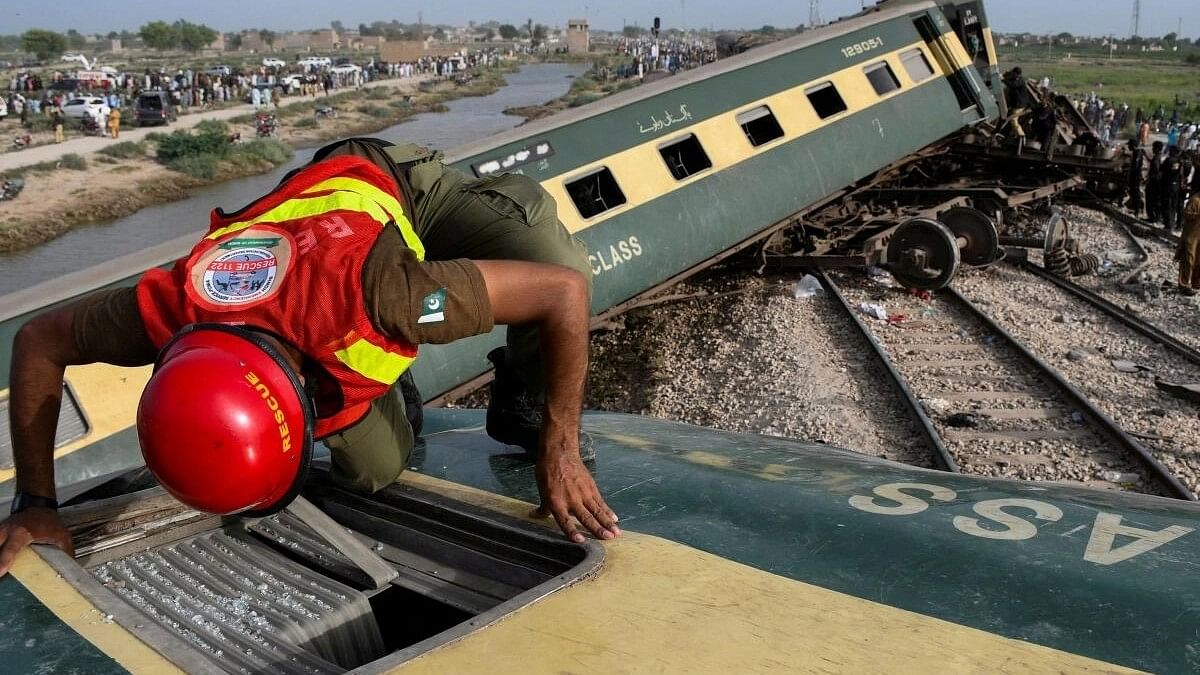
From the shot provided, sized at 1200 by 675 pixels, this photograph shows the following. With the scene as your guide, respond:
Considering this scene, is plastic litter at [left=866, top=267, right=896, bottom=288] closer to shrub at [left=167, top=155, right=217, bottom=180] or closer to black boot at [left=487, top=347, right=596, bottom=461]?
black boot at [left=487, top=347, right=596, bottom=461]

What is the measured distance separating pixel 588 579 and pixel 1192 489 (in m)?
6.05

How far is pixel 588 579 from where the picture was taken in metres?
2.17

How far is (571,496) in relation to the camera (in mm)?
2518

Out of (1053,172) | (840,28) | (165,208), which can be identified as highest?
(840,28)

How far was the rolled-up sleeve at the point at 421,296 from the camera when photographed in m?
2.35

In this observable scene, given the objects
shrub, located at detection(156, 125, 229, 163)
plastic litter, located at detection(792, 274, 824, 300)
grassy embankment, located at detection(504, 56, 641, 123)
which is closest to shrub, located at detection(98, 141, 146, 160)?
shrub, located at detection(156, 125, 229, 163)

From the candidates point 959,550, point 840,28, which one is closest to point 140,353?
point 959,550

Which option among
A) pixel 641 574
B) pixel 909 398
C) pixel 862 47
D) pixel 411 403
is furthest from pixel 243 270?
pixel 862 47

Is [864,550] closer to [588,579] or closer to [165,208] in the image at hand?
[588,579]

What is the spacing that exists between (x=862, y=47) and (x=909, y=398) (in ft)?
20.5

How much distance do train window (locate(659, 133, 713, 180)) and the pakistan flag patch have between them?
849 centimetres

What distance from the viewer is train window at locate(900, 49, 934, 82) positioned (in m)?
13.6

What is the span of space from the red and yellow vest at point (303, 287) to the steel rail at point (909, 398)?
4.76 meters

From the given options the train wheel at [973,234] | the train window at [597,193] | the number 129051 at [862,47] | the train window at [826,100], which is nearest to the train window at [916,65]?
the number 129051 at [862,47]
